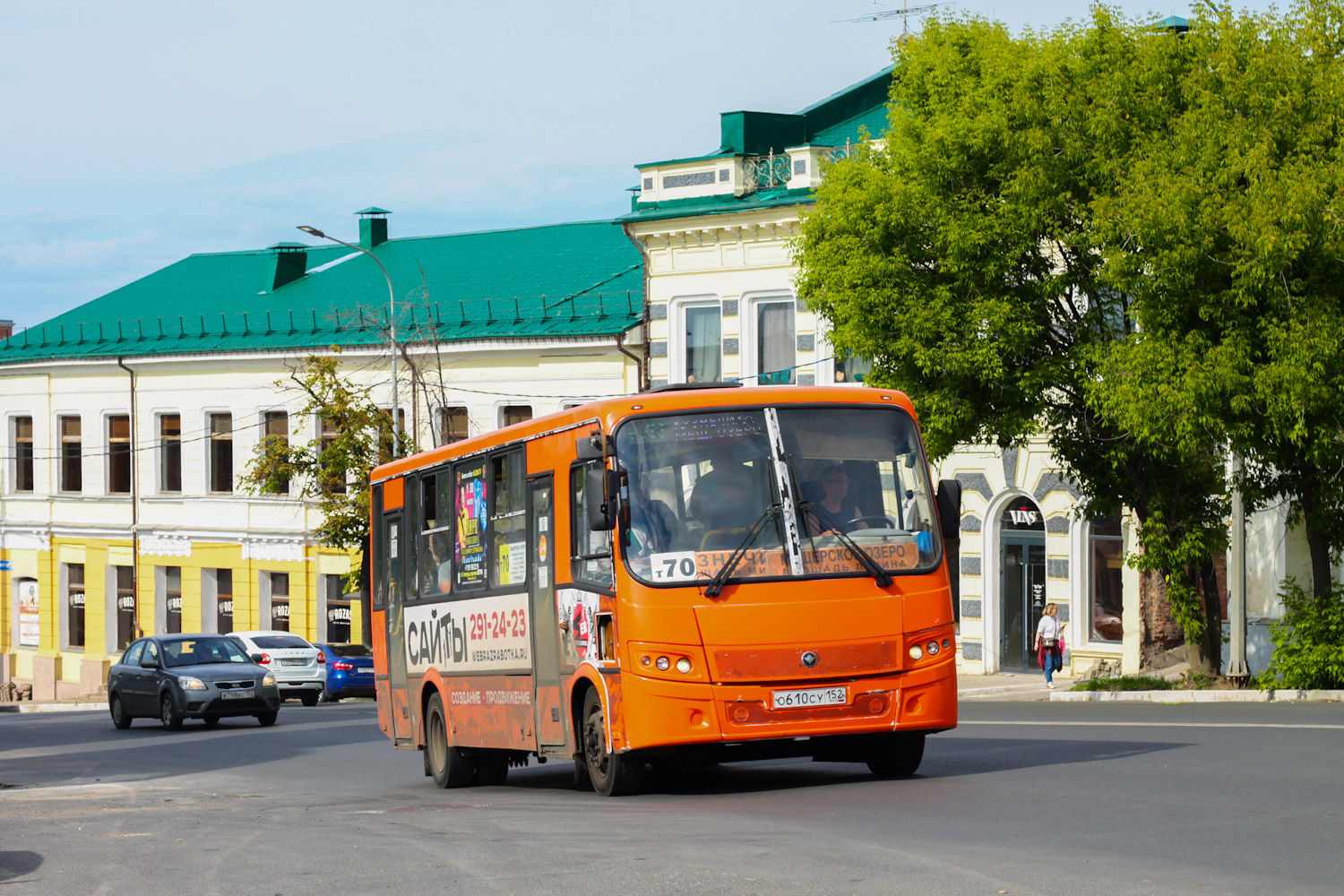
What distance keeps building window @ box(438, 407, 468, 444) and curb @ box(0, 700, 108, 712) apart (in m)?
10.6

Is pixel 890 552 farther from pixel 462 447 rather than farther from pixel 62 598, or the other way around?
pixel 62 598

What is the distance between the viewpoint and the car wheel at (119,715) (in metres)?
33.8

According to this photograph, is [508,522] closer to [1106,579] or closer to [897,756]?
[897,756]

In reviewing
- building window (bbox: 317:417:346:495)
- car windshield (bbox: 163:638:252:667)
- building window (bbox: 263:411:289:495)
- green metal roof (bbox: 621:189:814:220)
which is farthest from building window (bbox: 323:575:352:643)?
car windshield (bbox: 163:638:252:667)

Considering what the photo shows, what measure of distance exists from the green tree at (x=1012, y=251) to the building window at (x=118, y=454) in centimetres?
3229

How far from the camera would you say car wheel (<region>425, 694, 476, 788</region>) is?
1805 centimetres

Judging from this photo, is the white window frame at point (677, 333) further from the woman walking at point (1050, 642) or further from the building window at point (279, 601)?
the building window at point (279, 601)

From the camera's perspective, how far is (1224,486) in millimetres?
29094

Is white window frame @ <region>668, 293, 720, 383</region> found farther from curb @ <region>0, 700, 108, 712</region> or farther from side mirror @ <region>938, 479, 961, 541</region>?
side mirror @ <region>938, 479, 961, 541</region>

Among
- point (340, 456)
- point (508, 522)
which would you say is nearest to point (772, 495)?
point (508, 522)

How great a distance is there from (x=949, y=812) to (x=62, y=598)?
165 ft

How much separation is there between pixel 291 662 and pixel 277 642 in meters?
0.67

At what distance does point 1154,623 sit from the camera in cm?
3544

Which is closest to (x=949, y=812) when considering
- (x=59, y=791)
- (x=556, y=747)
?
(x=556, y=747)
